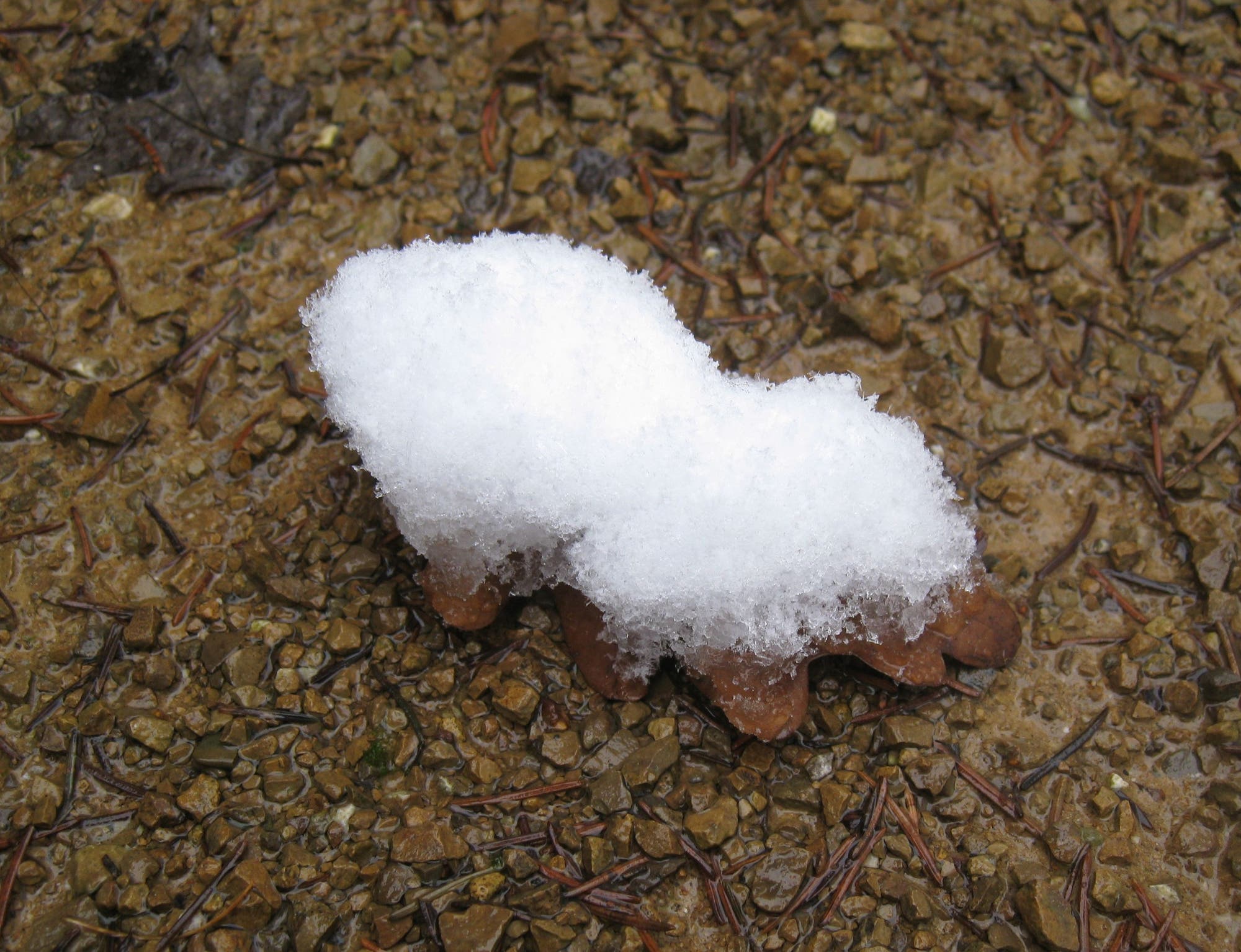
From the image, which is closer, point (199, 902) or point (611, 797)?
point (199, 902)

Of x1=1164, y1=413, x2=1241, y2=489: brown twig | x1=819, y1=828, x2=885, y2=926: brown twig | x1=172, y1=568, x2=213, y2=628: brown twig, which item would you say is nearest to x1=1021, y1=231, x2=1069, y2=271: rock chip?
x1=1164, y1=413, x2=1241, y2=489: brown twig

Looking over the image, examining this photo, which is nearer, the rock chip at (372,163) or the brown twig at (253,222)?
the brown twig at (253,222)

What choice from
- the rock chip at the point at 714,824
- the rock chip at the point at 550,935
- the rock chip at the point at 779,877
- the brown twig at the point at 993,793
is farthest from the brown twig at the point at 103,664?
the brown twig at the point at 993,793

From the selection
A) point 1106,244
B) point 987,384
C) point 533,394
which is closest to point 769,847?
point 533,394

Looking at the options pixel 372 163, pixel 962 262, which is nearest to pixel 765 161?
pixel 962 262

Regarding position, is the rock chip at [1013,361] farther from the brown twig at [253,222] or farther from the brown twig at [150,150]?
the brown twig at [150,150]

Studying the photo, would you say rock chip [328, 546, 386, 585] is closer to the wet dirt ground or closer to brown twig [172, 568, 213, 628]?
the wet dirt ground

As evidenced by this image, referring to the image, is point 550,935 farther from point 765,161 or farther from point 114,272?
point 765,161
